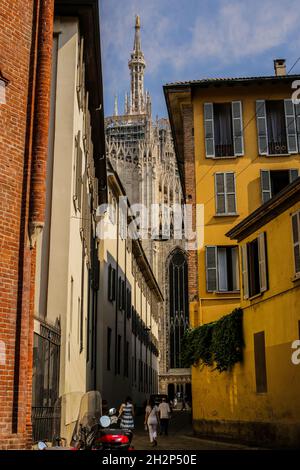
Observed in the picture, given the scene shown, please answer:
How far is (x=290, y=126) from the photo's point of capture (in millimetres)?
25625

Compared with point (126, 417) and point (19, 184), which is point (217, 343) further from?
point (19, 184)

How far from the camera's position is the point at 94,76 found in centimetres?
2048

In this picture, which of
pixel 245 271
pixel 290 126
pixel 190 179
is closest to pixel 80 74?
pixel 245 271

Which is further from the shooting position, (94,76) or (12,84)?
(94,76)

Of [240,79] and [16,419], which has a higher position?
[240,79]

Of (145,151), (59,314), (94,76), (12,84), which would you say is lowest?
(59,314)

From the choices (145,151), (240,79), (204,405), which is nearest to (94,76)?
(240,79)

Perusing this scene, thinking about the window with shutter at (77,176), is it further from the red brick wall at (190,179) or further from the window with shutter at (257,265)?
the red brick wall at (190,179)

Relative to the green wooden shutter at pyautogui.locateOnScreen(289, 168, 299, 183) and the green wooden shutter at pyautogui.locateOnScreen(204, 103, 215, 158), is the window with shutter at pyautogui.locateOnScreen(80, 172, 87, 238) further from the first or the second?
the green wooden shutter at pyautogui.locateOnScreen(289, 168, 299, 183)

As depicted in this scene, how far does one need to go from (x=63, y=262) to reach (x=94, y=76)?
7.94m

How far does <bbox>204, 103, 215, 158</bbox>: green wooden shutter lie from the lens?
25.7 m
